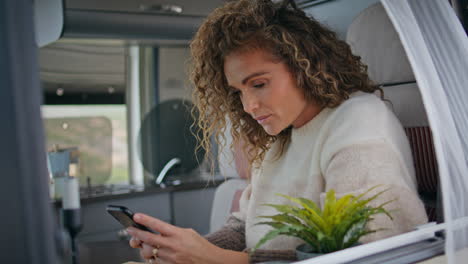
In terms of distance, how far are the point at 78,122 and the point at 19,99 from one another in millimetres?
2669

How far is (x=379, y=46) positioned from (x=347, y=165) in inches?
22.6

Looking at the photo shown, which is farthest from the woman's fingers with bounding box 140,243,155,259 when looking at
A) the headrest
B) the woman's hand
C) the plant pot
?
the headrest

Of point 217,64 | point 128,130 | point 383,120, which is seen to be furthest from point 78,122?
point 383,120

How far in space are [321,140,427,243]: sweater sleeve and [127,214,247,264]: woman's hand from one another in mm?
333

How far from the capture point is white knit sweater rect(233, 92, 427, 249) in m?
1.08

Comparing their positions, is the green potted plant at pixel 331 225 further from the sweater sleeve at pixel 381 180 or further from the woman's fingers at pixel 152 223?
the woman's fingers at pixel 152 223

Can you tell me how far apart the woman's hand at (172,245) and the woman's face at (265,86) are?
0.35 m

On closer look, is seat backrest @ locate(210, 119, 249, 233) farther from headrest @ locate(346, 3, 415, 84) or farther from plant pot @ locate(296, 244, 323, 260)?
plant pot @ locate(296, 244, 323, 260)

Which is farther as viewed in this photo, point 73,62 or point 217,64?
point 73,62

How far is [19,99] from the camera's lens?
0.55 meters

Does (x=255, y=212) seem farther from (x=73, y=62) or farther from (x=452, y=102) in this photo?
(x=73, y=62)

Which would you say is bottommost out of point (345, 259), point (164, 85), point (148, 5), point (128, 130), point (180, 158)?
point (345, 259)

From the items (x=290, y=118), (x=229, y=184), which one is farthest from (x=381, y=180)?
(x=229, y=184)

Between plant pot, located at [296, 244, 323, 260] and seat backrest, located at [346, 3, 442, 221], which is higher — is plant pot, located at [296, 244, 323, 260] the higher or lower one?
the lower one
